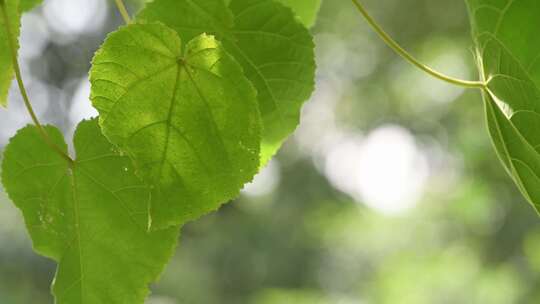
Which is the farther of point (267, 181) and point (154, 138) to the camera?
point (267, 181)

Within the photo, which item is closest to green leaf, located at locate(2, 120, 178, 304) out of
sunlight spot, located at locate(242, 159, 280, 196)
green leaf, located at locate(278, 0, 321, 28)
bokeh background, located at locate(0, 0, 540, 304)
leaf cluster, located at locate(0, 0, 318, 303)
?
leaf cluster, located at locate(0, 0, 318, 303)

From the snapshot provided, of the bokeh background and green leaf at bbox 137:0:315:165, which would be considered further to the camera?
the bokeh background

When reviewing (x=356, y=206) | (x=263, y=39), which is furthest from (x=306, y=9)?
(x=356, y=206)

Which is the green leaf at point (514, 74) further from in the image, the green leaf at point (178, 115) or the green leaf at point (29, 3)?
the green leaf at point (29, 3)

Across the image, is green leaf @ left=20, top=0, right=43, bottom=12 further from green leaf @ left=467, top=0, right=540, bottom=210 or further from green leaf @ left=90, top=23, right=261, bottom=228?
green leaf @ left=467, top=0, right=540, bottom=210

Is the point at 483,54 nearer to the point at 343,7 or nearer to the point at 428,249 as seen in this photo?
the point at 428,249

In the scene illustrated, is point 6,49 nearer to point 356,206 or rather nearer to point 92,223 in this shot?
point 92,223
